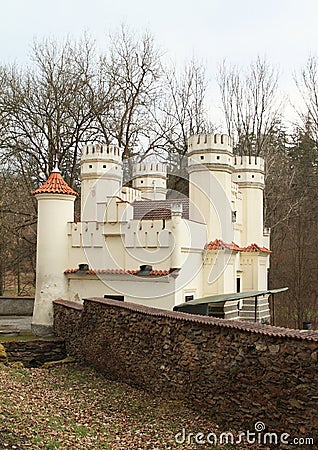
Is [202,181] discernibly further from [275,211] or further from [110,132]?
[275,211]

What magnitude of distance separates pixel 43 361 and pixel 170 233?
4.75 meters

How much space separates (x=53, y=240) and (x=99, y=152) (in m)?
4.09

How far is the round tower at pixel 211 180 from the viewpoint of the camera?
1880cm

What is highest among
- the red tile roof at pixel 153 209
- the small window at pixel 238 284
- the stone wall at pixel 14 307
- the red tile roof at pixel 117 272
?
the red tile roof at pixel 153 209

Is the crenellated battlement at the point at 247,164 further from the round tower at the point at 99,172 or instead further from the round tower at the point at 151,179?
→ the round tower at the point at 99,172

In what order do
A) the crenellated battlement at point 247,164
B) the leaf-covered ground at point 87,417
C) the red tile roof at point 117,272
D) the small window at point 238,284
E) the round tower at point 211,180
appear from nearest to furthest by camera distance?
the leaf-covered ground at point 87,417 < the red tile roof at point 117,272 < the round tower at point 211,180 < the small window at point 238,284 < the crenellated battlement at point 247,164

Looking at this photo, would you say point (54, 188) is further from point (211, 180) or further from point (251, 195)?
point (251, 195)

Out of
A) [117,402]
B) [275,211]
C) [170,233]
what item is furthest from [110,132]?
[117,402]

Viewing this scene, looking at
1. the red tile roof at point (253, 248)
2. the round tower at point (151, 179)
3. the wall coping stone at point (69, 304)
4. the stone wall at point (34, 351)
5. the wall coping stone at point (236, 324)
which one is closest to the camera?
the wall coping stone at point (236, 324)

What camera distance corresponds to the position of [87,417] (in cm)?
898

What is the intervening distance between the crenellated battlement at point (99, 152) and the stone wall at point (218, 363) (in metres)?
8.21

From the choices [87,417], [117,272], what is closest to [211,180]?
[117,272]

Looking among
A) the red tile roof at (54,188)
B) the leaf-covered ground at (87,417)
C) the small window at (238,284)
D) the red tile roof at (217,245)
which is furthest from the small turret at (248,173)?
the leaf-covered ground at (87,417)

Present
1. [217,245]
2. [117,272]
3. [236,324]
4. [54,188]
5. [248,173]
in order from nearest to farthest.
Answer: [236,324] → [117,272] → [54,188] → [217,245] → [248,173]
